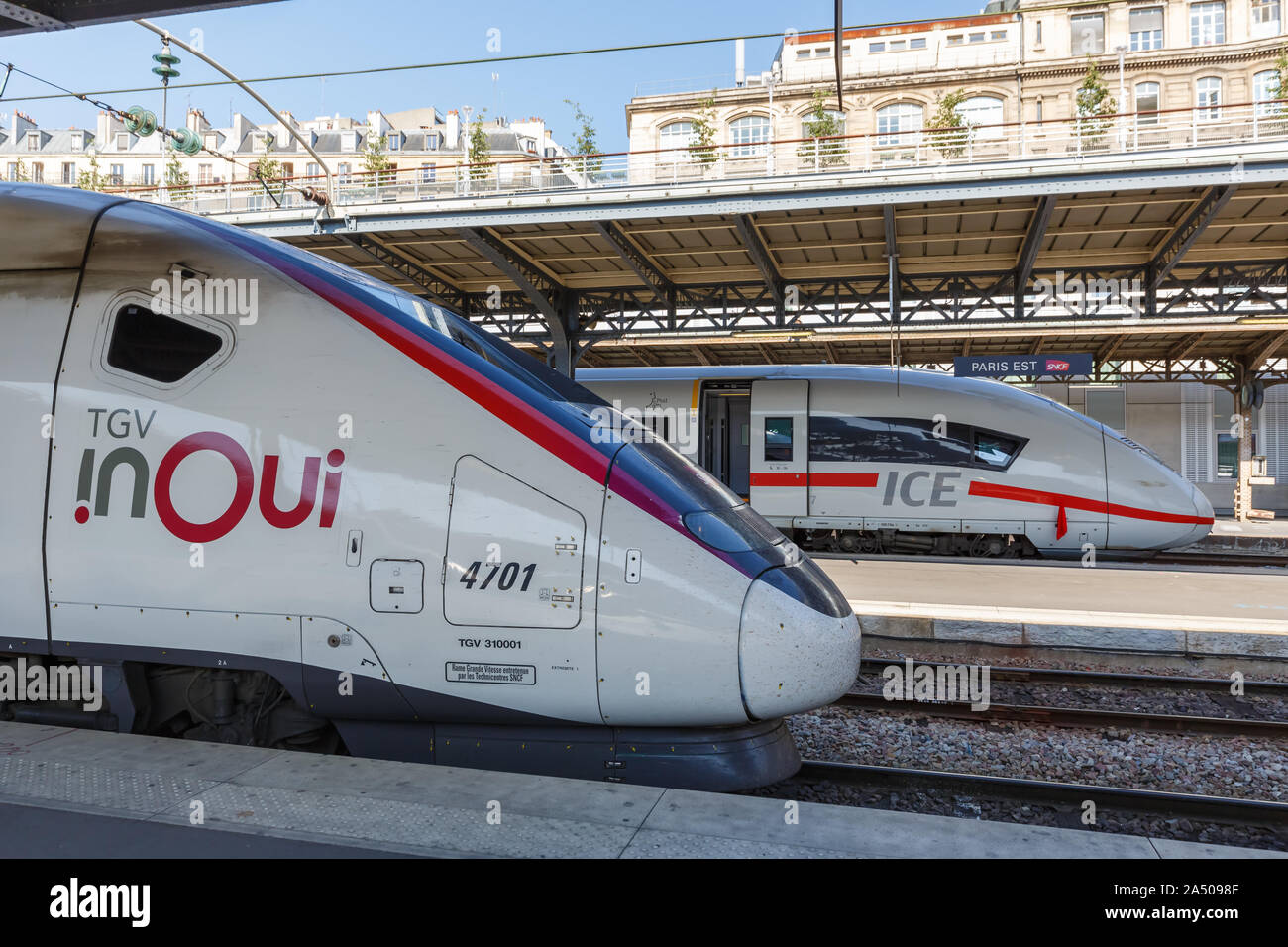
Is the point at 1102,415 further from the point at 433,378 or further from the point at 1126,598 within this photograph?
the point at 433,378

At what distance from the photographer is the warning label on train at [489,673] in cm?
367

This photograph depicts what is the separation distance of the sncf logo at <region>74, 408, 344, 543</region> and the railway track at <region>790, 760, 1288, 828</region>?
312 cm

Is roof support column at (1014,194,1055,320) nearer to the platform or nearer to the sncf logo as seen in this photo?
the platform

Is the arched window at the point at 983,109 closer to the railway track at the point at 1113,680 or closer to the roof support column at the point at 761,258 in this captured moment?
the roof support column at the point at 761,258

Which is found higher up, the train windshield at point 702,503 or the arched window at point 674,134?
the arched window at point 674,134

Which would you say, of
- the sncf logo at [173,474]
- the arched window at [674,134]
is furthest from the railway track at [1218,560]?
the arched window at [674,134]

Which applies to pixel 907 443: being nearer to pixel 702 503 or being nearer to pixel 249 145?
pixel 702 503

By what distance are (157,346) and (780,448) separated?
10.9 meters

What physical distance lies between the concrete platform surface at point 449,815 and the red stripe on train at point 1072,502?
33.8 feet

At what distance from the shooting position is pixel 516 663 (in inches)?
145

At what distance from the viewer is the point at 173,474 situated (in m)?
3.90

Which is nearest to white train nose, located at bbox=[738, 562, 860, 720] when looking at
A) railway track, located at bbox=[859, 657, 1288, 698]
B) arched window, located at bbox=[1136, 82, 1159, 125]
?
railway track, located at bbox=[859, 657, 1288, 698]
